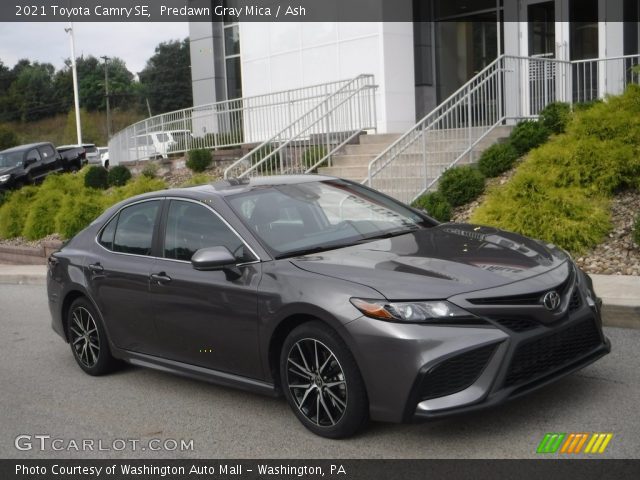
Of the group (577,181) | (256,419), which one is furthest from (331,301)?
(577,181)

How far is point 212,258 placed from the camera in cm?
520

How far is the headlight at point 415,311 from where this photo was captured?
4.38 m

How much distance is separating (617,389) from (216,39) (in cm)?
2094

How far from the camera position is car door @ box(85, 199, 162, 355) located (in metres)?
6.06

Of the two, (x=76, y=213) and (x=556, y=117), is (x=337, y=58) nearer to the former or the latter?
(x=76, y=213)

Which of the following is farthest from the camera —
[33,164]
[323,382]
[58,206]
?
[33,164]

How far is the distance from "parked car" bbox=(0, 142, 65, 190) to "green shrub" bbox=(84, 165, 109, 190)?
4572 millimetres

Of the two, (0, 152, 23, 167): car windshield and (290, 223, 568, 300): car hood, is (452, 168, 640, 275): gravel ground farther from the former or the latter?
(0, 152, 23, 167): car windshield

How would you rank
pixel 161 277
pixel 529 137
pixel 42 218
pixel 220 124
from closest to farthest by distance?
pixel 161 277
pixel 529 137
pixel 42 218
pixel 220 124

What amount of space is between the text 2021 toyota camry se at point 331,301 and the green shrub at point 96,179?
1454 centimetres

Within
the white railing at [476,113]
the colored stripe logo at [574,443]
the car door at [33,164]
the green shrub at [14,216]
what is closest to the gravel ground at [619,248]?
the white railing at [476,113]

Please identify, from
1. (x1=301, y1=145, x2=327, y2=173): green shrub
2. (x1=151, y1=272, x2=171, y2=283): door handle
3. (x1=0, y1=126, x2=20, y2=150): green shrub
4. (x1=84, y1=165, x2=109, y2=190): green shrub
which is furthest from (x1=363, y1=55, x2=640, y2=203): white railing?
(x1=0, y1=126, x2=20, y2=150): green shrub

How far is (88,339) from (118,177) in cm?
1452

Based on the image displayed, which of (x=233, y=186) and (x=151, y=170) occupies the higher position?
(x=233, y=186)
